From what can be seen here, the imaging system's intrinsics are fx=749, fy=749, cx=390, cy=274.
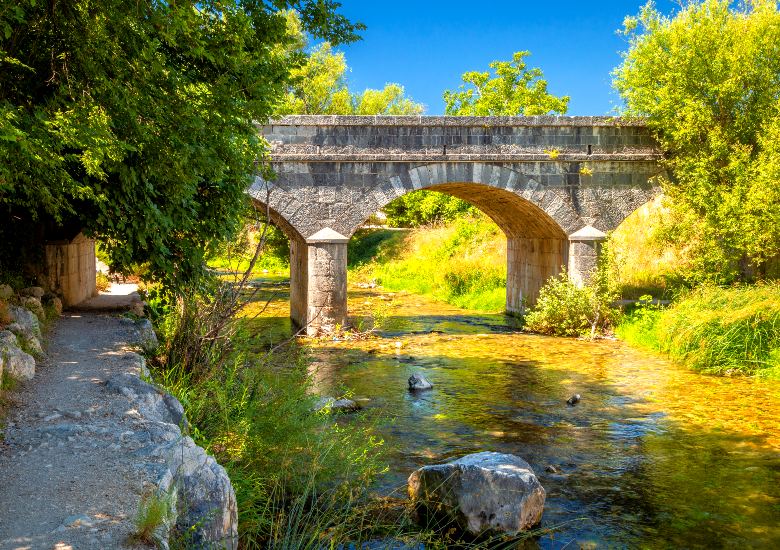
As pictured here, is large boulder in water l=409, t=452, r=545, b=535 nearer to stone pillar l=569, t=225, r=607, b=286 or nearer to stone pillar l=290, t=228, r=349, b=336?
stone pillar l=290, t=228, r=349, b=336

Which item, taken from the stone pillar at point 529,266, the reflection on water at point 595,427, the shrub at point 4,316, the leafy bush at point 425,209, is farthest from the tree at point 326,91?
the shrub at point 4,316

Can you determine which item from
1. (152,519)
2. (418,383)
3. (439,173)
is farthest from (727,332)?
(152,519)

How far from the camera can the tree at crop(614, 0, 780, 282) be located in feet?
47.8

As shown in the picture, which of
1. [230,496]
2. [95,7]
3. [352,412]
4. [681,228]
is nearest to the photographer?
[230,496]

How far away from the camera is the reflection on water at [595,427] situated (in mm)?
6379

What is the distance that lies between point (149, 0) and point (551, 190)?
11699mm

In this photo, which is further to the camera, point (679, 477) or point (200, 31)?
point (679, 477)

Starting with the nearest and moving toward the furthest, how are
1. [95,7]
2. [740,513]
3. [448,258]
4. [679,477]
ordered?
[95,7]
[740,513]
[679,477]
[448,258]

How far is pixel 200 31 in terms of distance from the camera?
21.9 feet

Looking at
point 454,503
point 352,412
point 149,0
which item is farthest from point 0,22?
point 352,412

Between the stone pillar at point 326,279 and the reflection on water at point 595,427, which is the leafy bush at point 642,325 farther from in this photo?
the stone pillar at point 326,279

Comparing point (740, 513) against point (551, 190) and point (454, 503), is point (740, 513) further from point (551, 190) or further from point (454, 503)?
point (551, 190)

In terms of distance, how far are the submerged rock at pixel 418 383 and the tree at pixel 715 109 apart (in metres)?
7.09

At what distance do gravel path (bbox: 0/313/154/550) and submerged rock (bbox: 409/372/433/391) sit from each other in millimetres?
4827
